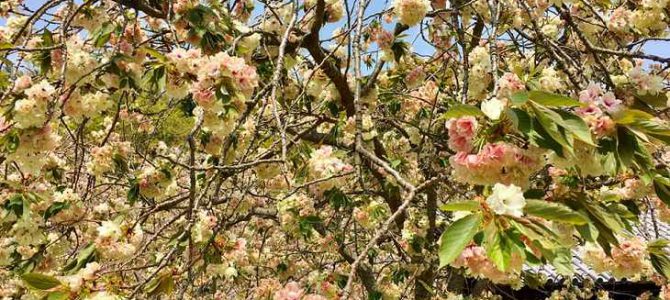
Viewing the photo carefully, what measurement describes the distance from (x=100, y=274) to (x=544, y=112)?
1.33m

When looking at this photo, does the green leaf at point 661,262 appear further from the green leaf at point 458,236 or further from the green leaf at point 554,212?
the green leaf at point 458,236

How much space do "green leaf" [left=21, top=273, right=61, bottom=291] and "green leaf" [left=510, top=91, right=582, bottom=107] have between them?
1.29m

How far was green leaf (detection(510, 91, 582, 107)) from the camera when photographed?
3.52 feet

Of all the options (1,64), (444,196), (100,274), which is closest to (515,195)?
(100,274)

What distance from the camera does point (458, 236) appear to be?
3.38ft

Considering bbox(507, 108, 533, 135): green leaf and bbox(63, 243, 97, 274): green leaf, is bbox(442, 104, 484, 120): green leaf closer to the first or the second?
bbox(507, 108, 533, 135): green leaf

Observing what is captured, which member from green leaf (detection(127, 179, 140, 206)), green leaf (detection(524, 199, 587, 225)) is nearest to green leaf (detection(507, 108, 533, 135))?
green leaf (detection(524, 199, 587, 225))

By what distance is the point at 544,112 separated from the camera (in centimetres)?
110

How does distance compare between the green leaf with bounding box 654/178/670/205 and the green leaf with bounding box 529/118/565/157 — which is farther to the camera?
the green leaf with bounding box 654/178/670/205

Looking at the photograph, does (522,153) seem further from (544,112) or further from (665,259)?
(665,259)

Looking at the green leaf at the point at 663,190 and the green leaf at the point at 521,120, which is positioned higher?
the green leaf at the point at 521,120

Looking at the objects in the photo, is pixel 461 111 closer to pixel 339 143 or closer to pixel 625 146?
pixel 625 146

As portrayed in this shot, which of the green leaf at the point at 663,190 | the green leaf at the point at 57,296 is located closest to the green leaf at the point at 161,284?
the green leaf at the point at 57,296

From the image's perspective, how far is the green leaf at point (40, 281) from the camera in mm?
1485
